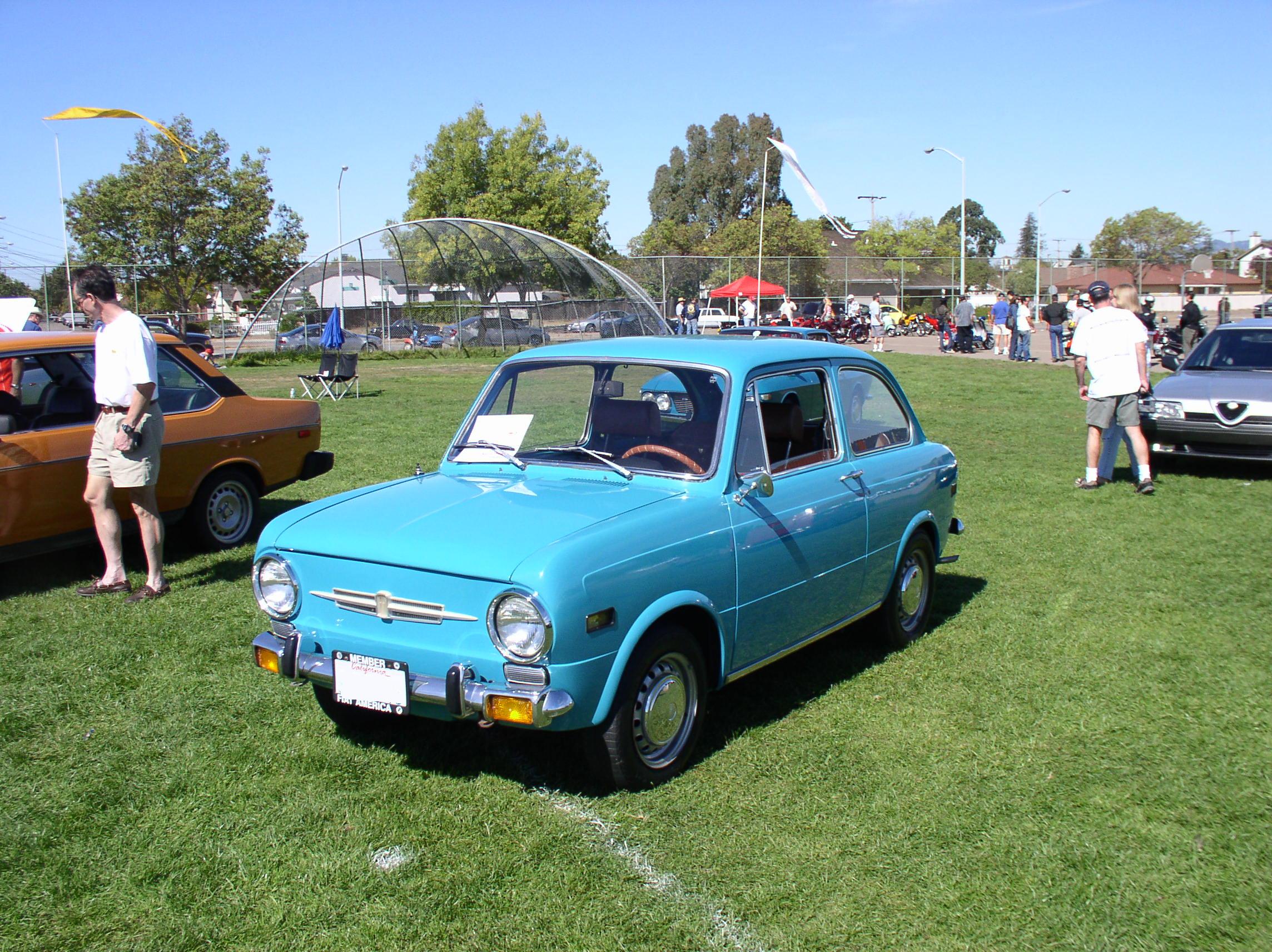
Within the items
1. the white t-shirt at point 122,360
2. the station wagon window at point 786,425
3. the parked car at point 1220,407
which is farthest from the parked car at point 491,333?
the station wagon window at point 786,425

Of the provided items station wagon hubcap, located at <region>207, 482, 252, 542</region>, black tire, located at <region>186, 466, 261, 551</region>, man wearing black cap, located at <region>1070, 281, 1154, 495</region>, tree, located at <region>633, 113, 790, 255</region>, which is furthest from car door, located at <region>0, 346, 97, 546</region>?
tree, located at <region>633, 113, 790, 255</region>

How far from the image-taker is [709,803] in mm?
3795

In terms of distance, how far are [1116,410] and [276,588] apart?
8.22m

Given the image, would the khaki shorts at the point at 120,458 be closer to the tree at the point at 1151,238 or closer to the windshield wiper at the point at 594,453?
the windshield wiper at the point at 594,453

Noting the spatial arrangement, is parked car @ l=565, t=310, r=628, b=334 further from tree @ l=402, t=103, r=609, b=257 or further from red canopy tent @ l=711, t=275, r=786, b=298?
tree @ l=402, t=103, r=609, b=257

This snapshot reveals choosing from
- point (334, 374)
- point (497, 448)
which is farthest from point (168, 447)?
point (334, 374)

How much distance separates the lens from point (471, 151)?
4853 centimetres

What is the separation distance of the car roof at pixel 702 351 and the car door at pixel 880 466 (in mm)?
234

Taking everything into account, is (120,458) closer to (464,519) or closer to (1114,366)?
(464,519)

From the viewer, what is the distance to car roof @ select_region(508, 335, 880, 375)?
4625 mm

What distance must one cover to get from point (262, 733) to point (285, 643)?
74 centimetres

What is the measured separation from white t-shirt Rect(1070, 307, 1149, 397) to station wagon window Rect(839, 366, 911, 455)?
4.75m

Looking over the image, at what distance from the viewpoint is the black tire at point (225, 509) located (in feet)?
24.1

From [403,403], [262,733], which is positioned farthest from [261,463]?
[403,403]
